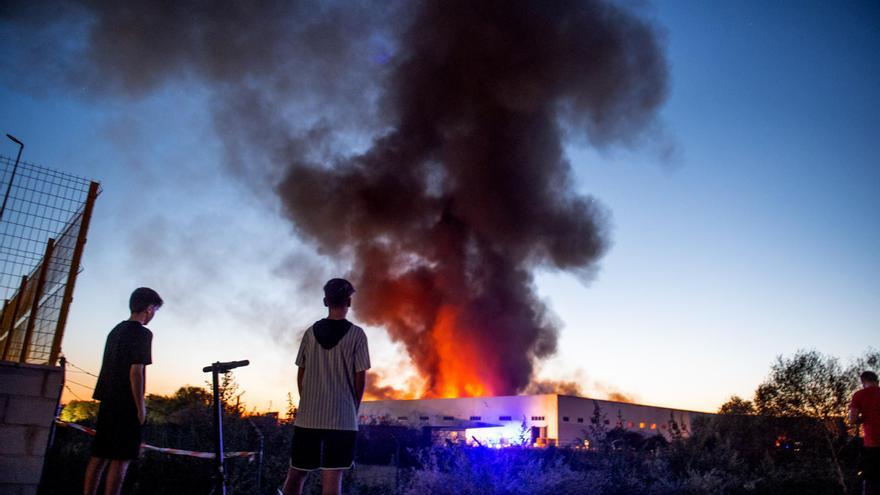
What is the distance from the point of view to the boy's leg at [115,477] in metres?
3.87

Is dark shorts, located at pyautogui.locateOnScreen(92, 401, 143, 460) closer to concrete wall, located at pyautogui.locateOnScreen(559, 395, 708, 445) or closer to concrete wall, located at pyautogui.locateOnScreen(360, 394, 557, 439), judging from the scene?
concrete wall, located at pyautogui.locateOnScreen(360, 394, 557, 439)

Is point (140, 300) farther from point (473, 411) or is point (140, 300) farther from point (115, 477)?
point (473, 411)

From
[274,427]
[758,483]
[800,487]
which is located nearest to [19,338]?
[274,427]

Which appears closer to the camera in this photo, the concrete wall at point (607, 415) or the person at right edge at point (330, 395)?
the person at right edge at point (330, 395)

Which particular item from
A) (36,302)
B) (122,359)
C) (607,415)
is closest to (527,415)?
(607,415)

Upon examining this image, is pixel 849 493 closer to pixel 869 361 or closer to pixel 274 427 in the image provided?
pixel 274 427

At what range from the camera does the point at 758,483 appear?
10328mm

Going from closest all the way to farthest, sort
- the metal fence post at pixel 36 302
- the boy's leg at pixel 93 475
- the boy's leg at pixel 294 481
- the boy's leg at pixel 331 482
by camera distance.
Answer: the boy's leg at pixel 331 482 < the boy's leg at pixel 294 481 < the boy's leg at pixel 93 475 < the metal fence post at pixel 36 302

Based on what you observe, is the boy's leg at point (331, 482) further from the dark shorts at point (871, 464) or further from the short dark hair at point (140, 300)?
the dark shorts at point (871, 464)

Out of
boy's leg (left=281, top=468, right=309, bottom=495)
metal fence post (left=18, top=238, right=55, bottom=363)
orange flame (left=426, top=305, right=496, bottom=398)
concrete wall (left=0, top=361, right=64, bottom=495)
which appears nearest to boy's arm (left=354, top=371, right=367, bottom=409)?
boy's leg (left=281, top=468, right=309, bottom=495)

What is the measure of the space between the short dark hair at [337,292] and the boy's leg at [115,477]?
1.97 m

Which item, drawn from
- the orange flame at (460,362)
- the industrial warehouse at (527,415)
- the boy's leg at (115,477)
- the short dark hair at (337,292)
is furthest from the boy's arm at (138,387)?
the orange flame at (460,362)

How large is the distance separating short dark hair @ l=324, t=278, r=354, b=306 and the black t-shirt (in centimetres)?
155

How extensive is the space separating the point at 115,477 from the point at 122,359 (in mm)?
823
